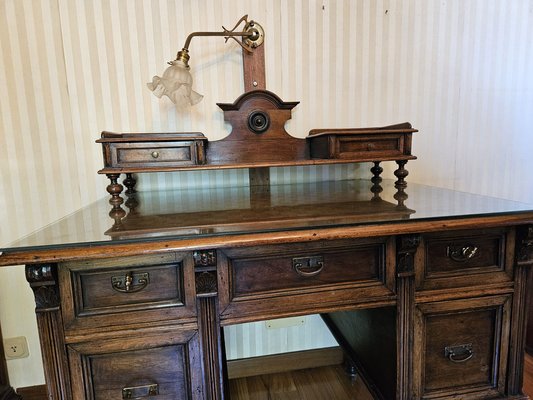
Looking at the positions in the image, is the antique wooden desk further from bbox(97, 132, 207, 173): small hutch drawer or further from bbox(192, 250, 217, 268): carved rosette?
bbox(97, 132, 207, 173): small hutch drawer

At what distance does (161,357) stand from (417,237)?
2.33ft

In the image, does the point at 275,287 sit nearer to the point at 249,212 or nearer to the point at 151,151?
the point at 249,212

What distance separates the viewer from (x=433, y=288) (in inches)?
33.8

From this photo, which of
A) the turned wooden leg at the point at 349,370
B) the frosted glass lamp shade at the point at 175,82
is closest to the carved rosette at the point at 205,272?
the frosted glass lamp shade at the point at 175,82

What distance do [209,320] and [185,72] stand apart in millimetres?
839

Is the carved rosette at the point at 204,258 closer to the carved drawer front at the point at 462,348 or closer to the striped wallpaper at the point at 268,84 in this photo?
the carved drawer front at the point at 462,348

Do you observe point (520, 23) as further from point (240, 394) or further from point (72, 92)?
point (240, 394)

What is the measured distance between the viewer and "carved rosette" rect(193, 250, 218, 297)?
2.39 ft

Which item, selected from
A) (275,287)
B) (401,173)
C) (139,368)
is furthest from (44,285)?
(401,173)

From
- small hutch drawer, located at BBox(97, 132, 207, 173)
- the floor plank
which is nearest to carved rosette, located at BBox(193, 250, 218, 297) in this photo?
small hutch drawer, located at BBox(97, 132, 207, 173)

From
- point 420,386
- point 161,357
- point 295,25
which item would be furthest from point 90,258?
point 295,25

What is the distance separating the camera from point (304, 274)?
79 centimetres

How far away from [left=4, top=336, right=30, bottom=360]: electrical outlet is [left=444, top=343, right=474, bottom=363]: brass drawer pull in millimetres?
1662

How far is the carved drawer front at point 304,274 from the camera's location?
2.52 ft
